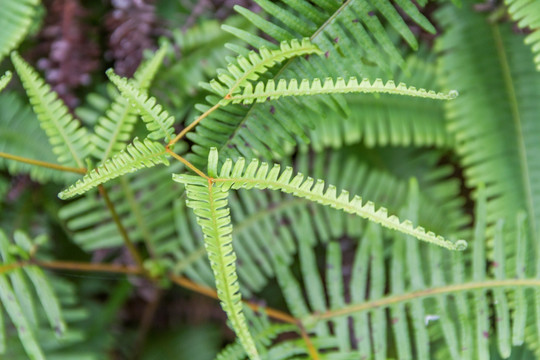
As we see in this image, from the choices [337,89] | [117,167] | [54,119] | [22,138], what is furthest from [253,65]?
[22,138]

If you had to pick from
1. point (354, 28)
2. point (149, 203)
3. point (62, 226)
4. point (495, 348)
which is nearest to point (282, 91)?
point (354, 28)

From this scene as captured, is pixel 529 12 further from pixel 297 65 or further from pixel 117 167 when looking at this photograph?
pixel 117 167

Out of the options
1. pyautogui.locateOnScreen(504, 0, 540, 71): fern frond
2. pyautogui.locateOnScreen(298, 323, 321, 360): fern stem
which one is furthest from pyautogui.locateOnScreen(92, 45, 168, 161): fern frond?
pyautogui.locateOnScreen(504, 0, 540, 71): fern frond

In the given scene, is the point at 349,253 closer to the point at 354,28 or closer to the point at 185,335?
the point at 185,335

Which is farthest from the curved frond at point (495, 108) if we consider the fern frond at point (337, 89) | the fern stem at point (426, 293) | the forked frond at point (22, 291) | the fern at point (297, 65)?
the forked frond at point (22, 291)

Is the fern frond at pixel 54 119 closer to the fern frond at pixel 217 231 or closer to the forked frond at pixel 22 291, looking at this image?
the forked frond at pixel 22 291

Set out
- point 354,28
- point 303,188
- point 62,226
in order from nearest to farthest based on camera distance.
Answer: point 303,188
point 354,28
point 62,226

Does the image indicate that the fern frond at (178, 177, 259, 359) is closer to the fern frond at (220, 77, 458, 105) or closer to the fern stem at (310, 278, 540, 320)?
the fern frond at (220, 77, 458, 105)
